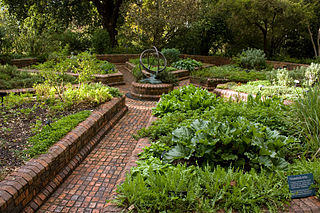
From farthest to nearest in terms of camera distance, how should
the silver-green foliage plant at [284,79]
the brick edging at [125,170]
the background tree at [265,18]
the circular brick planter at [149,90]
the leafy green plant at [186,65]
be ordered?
the leafy green plant at [186,65] → the background tree at [265,18] → the circular brick planter at [149,90] → the silver-green foliage plant at [284,79] → the brick edging at [125,170]

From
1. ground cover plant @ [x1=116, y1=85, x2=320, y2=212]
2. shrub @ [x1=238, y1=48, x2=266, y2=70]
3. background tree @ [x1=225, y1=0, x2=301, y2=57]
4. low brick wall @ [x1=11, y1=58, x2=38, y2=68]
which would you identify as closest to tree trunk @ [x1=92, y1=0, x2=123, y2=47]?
background tree @ [x1=225, y1=0, x2=301, y2=57]

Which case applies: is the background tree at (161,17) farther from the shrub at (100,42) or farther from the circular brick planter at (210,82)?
the circular brick planter at (210,82)

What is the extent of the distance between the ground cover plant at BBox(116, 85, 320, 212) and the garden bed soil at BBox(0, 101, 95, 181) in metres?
1.66

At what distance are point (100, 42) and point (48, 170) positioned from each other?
1351 centimetres

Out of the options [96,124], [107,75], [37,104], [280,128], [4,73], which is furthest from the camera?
[107,75]

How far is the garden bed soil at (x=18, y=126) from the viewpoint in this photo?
3.39m

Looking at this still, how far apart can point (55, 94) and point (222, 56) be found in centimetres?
1169

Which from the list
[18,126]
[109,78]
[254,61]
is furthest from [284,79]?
[18,126]

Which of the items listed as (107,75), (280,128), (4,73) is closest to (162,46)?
(107,75)

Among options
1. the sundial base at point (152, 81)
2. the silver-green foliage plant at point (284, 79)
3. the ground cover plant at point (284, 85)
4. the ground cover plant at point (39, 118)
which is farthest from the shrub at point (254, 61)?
the ground cover plant at point (39, 118)

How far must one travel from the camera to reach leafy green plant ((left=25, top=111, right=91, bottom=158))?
3.63 metres

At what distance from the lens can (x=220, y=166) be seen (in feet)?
10.3

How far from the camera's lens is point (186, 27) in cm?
1581

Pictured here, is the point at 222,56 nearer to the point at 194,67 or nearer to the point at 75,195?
the point at 194,67
